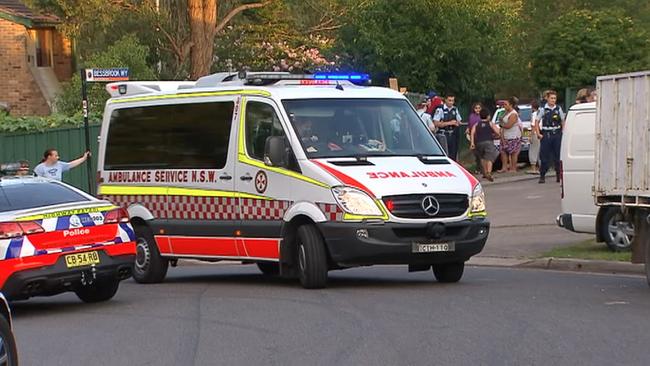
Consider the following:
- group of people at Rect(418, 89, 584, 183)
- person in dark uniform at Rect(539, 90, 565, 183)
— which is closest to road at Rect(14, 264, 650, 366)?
person in dark uniform at Rect(539, 90, 565, 183)

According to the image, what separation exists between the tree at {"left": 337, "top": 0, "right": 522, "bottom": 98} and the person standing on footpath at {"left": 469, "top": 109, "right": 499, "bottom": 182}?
5.72 meters

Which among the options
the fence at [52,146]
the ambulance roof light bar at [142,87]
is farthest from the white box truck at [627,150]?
the fence at [52,146]

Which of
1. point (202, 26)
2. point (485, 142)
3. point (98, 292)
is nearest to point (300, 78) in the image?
point (98, 292)

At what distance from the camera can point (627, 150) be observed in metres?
13.5

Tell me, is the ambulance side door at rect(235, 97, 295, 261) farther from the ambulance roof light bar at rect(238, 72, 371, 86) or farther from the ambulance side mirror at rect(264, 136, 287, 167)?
the ambulance roof light bar at rect(238, 72, 371, 86)

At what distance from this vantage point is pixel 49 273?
12.8 metres

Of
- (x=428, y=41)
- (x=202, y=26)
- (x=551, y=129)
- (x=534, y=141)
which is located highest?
(x=202, y=26)

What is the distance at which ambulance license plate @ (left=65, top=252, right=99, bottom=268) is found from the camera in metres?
12.9

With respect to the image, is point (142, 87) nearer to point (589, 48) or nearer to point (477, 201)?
point (477, 201)

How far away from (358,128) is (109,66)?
16683mm

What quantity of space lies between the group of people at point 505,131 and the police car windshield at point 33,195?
13.0 m

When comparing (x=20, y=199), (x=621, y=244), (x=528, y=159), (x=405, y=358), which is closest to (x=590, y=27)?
(x=528, y=159)

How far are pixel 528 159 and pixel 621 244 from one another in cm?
1489

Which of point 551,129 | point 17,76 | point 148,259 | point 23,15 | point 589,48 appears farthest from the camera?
point 17,76
